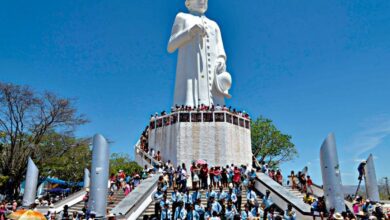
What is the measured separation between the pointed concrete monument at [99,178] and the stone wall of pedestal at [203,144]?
37.3ft

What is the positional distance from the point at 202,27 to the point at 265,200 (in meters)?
16.2

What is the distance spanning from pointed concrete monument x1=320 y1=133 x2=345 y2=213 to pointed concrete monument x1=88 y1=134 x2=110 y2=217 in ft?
25.3

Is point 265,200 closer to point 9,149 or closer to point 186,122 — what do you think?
point 186,122

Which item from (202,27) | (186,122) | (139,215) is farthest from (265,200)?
(202,27)

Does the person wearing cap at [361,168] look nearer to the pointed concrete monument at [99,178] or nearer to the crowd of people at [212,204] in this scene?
the crowd of people at [212,204]

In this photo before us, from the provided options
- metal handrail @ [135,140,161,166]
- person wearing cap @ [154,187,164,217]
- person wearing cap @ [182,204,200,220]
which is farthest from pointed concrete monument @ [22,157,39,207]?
person wearing cap @ [182,204,200,220]

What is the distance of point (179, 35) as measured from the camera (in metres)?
25.6

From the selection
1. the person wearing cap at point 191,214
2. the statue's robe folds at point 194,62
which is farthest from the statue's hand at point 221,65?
the person wearing cap at point 191,214

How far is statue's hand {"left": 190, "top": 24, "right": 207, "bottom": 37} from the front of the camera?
24688 millimetres

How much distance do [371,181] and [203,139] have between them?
10.2 metres

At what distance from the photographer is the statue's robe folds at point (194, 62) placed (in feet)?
82.9

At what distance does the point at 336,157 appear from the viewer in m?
12.2

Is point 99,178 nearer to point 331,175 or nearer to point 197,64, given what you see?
point 331,175

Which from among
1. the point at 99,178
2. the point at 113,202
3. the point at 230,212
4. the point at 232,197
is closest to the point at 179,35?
the point at 113,202
